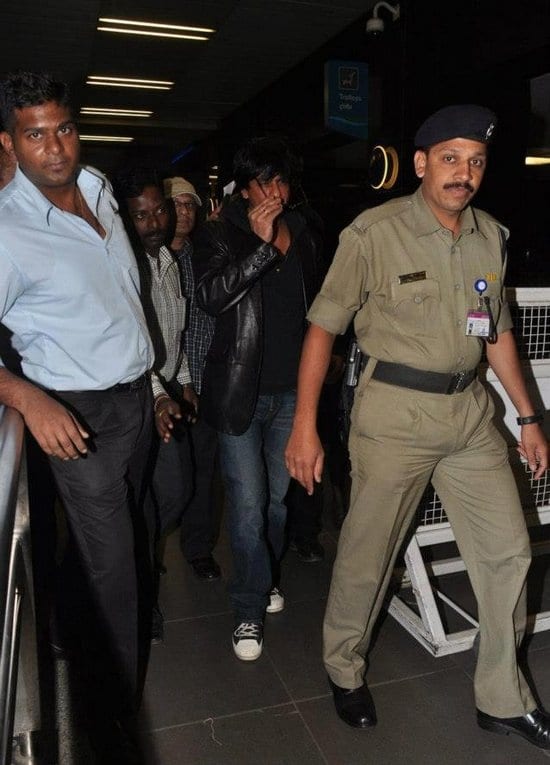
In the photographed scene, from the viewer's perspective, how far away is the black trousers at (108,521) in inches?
73.8

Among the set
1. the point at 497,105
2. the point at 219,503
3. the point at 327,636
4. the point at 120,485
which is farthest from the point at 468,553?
the point at 497,105

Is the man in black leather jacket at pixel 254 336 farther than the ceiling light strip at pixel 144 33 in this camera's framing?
No

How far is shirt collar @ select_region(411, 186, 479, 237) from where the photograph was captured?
193cm

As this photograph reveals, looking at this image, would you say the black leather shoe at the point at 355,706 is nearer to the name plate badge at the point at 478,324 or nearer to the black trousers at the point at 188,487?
the black trousers at the point at 188,487

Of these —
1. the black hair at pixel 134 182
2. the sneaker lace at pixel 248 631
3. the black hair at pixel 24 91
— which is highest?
the black hair at pixel 24 91

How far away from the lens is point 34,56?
302 inches

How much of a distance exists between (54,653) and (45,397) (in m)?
1.29

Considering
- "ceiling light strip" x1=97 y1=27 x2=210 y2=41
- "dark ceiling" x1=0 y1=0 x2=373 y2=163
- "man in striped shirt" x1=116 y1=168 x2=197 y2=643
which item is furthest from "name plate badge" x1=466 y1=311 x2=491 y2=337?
"ceiling light strip" x1=97 y1=27 x2=210 y2=41

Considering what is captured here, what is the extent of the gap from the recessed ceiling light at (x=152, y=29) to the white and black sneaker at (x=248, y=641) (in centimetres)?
608

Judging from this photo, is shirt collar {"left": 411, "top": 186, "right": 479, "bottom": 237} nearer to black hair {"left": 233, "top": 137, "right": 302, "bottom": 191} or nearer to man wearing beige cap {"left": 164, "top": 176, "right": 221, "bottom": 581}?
black hair {"left": 233, "top": 137, "right": 302, "bottom": 191}

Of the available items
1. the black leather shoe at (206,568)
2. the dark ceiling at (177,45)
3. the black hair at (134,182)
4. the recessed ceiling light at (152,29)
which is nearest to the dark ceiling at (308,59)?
the dark ceiling at (177,45)

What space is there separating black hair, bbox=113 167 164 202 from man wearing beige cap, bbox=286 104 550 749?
3.07 ft

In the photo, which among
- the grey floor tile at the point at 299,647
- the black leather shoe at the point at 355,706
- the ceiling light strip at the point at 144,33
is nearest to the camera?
the black leather shoe at the point at 355,706

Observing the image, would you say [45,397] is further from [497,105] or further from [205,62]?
[205,62]
